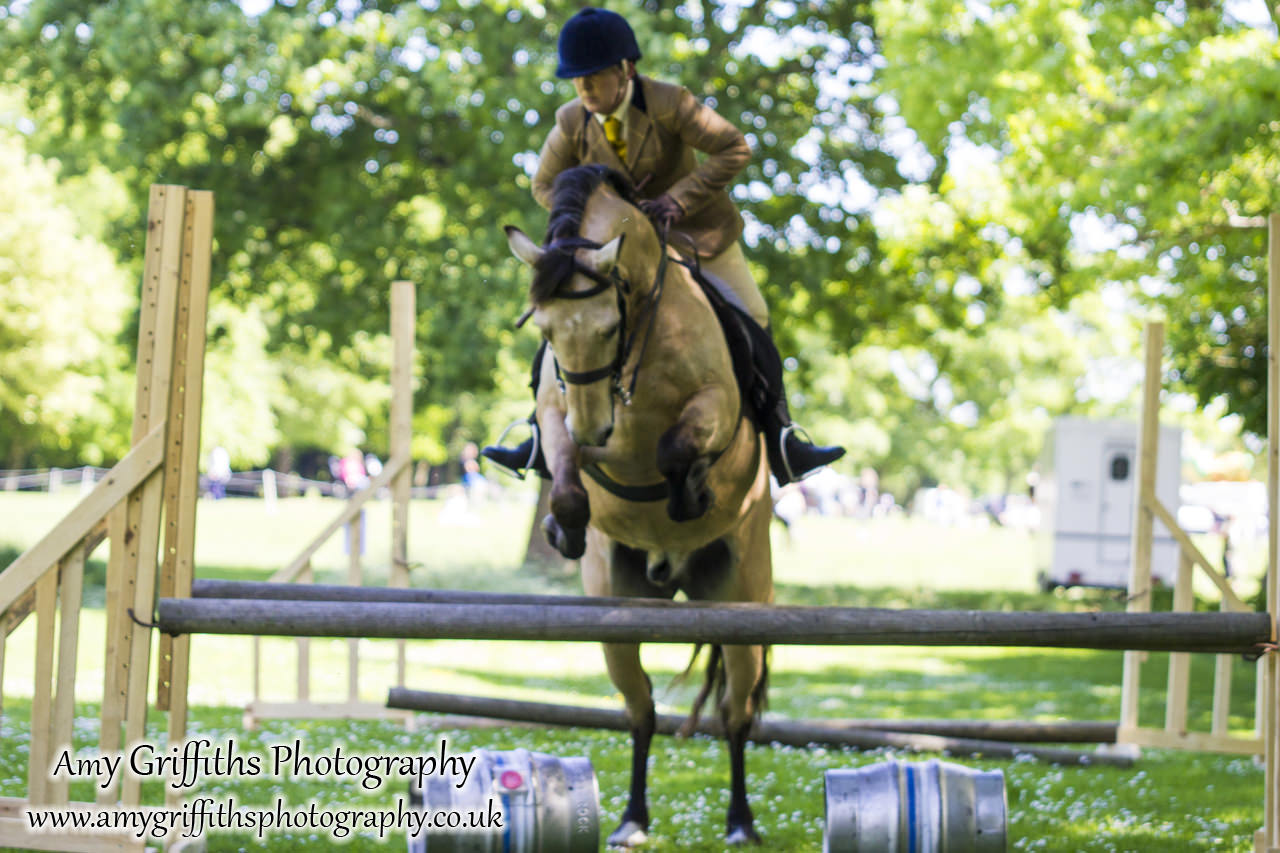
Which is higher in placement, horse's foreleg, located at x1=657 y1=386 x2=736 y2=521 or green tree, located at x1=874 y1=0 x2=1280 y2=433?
green tree, located at x1=874 y1=0 x2=1280 y2=433

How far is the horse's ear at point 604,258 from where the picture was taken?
11.9 feet

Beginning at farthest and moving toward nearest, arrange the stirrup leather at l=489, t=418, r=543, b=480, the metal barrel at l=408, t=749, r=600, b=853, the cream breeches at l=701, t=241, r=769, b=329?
the cream breeches at l=701, t=241, r=769, b=329
the stirrup leather at l=489, t=418, r=543, b=480
the metal barrel at l=408, t=749, r=600, b=853

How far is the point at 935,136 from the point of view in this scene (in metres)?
11.7

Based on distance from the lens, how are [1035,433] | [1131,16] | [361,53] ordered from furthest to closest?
[1035,433] → [361,53] → [1131,16]

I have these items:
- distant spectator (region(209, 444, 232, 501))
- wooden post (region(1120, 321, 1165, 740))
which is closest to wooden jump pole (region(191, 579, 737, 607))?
wooden post (region(1120, 321, 1165, 740))

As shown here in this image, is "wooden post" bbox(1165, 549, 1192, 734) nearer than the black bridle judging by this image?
No

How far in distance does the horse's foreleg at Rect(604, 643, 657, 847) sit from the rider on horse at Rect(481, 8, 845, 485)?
36.1 inches

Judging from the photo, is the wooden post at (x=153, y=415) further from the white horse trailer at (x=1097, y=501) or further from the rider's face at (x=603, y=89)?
the white horse trailer at (x=1097, y=501)

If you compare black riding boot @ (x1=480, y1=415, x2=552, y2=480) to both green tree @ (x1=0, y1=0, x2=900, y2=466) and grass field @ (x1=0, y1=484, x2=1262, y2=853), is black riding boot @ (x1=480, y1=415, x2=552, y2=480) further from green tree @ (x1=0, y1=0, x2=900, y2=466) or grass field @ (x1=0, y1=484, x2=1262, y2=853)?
green tree @ (x1=0, y1=0, x2=900, y2=466)

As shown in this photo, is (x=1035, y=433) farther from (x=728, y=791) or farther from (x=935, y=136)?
(x=728, y=791)

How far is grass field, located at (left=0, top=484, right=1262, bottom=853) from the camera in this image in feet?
17.4

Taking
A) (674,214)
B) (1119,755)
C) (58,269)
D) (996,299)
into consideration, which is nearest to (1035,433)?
(996,299)

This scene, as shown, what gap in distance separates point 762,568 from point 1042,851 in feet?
4.96

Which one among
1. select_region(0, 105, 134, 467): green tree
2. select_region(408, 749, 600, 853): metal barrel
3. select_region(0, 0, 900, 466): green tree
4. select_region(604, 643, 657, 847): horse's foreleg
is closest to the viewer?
select_region(408, 749, 600, 853): metal barrel
